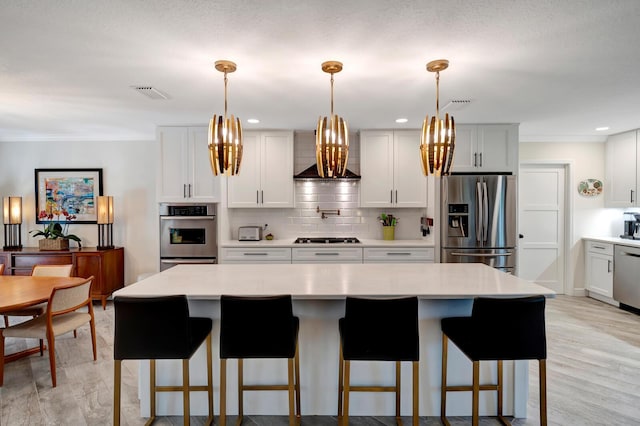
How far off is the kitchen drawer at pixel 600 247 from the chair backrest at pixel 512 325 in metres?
3.92

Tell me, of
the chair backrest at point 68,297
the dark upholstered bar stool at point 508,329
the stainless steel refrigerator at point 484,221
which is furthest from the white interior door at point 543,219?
the chair backrest at point 68,297

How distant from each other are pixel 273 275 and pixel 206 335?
61 cm

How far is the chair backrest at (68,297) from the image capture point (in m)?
2.69

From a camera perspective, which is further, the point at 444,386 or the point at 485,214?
the point at 485,214

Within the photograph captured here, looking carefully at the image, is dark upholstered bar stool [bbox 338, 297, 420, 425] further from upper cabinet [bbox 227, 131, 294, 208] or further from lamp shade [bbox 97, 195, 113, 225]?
lamp shade [bbox 97, 195, 113, 225]

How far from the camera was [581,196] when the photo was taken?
5133 millimetres

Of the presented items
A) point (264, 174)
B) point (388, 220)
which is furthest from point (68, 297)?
point (388, 220)

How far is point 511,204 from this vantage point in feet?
13.6

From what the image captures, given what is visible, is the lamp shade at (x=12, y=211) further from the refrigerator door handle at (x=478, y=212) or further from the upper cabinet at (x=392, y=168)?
the refrigerator door handle at (x=478, y=212)

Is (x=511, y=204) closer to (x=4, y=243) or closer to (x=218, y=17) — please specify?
(x=218, y=17)

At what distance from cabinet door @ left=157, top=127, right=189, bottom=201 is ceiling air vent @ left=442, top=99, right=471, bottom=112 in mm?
3098

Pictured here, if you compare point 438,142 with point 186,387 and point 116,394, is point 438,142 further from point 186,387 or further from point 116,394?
point 116,394

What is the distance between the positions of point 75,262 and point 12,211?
1.19m

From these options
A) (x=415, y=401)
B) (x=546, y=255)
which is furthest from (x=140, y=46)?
(x=546, y=255)
